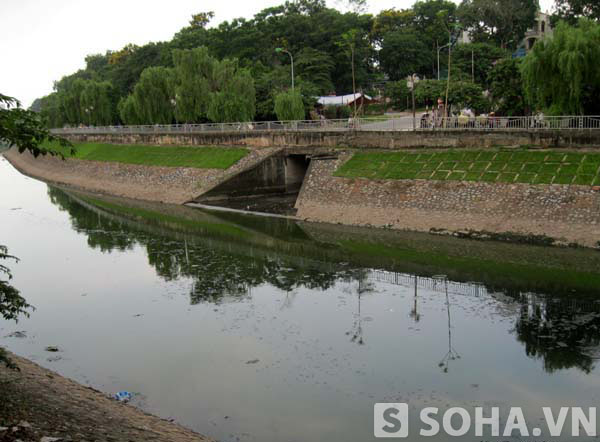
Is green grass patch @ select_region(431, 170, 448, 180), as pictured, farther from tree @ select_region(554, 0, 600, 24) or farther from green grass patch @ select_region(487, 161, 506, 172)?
tree @ select_region(554, 0, 600, 24)

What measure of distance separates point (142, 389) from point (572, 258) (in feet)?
59.1

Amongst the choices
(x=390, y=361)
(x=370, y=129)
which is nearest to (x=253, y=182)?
(x=370, y=129)

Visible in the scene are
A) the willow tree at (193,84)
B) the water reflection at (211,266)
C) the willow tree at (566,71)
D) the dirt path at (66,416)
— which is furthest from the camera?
the willow tree at (193,84)

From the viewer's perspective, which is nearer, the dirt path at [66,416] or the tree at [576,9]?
the dirt path at [66,416]

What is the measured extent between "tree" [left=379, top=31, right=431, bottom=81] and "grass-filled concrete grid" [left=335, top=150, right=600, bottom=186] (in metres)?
50.1

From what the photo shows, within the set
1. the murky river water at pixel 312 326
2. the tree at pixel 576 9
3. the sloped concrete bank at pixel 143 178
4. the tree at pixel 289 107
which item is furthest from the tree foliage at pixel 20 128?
the tree at pixel 576 9

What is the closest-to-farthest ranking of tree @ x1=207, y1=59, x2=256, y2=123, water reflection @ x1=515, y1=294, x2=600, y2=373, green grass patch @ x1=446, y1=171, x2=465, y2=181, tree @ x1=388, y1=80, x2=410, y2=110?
water reflection @ x1=515, y1=294, x2=600, y2=373 → green grass patch @ x1=446, y1=171, x2=465, y2=181 → tree @ x1=207, y1=59, x2=256, y2=123 → tree @ x1=388, y1=80, x2=410, y2=110

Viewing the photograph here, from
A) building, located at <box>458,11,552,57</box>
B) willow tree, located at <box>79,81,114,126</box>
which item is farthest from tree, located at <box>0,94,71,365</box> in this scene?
willow tree, located at <box>79,81,114,126</box>

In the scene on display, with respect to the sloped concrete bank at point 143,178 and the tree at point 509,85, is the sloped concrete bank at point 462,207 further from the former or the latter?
the tree at point 509,85

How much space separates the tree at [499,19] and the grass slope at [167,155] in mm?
46211

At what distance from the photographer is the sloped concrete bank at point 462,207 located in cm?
2800

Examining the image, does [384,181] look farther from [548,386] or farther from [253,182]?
[548,386]

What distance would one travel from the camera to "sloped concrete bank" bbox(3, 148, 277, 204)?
156ft

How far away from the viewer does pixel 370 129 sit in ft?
141
